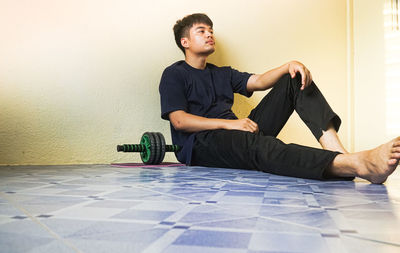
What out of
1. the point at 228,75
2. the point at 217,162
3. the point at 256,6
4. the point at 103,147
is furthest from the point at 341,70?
the point at 103,147

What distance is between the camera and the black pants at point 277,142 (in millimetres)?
1382

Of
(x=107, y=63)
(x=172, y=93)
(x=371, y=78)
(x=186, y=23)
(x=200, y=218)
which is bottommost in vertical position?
(x=200, y=218)

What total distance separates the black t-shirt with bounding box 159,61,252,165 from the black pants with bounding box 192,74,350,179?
19 centimetres

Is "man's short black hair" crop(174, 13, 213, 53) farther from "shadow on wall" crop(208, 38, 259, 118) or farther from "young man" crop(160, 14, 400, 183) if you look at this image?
"shadow on wall" crop(208, 38, 259, 118)

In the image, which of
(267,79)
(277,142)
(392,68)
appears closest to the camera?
(277,142)

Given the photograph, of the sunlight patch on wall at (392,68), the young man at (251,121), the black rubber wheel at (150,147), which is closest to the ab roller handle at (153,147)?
the black rubber wheel at (150,147)

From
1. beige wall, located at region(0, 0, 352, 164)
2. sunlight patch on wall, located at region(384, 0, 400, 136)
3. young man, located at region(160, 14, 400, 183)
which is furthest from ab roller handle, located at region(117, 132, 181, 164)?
sunlight patch on wall, located at region(384, 0, 400, 136)

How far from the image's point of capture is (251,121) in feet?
6.04

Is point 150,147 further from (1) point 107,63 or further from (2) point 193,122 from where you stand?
(1) point 107,63

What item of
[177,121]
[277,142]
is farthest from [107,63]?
[277,142]

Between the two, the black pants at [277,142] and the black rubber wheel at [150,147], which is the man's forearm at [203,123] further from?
the black rubber wheel at [150,147]

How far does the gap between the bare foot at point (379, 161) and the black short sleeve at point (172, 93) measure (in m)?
1.09

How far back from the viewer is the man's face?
2320 mm

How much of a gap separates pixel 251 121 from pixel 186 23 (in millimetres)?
947
